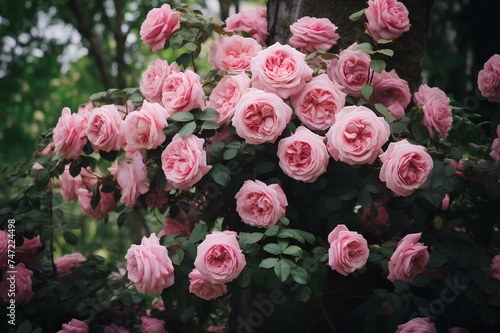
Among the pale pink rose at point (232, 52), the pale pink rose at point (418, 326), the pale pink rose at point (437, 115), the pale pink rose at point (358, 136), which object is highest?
the pale pink rose at point (232, 52)

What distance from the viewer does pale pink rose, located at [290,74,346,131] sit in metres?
2.00

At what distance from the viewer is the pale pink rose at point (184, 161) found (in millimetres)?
1892

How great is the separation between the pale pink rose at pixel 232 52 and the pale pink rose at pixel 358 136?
1.74 ft

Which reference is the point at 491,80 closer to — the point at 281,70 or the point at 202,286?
the point at 281,70

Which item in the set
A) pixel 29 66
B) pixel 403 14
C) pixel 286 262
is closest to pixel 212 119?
pixel 286 262

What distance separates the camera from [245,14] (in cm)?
250

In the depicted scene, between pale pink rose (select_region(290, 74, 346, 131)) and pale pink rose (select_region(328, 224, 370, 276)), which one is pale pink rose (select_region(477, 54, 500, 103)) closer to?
pale pink rose (select_region(290, 74, 346, 131))

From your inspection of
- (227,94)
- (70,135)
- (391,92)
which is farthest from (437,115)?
(70,135)

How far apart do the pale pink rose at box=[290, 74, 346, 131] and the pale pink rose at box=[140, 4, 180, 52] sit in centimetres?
60

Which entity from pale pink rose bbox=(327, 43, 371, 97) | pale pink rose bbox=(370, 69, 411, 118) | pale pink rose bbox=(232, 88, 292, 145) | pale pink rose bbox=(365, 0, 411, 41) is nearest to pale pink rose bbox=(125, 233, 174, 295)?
pale pink rose bbox=(232, 88, 292, 145)

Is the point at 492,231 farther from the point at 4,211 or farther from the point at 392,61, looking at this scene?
the point at 4,211

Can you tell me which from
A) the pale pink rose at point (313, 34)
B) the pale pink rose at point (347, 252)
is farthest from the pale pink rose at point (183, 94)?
the pale pink rose at point (347, 252)

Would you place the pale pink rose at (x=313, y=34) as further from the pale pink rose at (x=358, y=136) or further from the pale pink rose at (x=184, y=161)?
the pale pink rose at (x=184, y=161)

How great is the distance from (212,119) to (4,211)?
1111 millimetres
